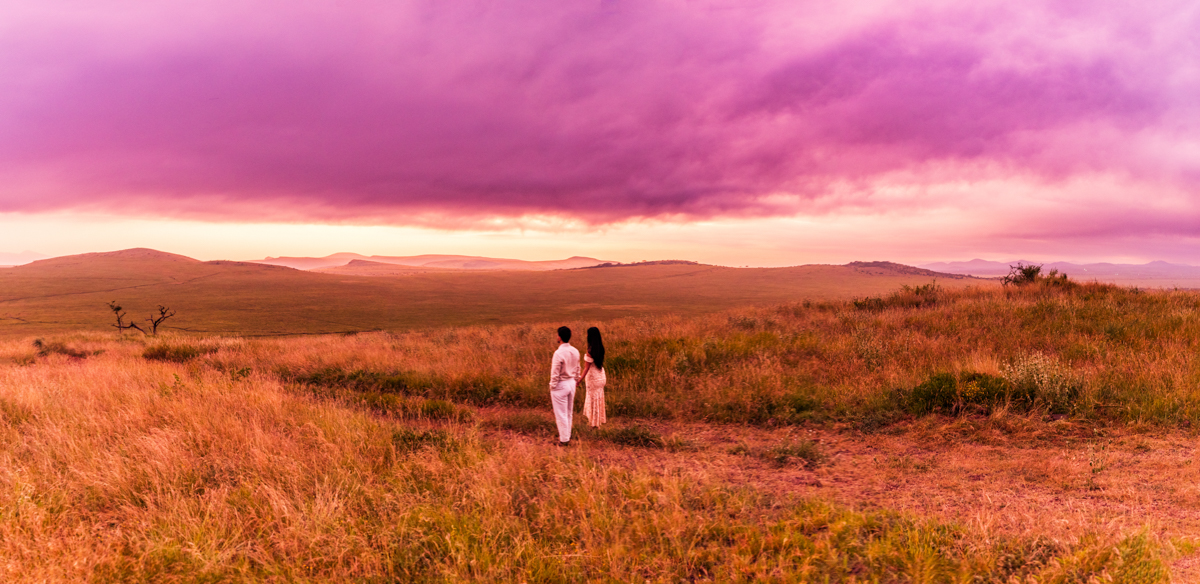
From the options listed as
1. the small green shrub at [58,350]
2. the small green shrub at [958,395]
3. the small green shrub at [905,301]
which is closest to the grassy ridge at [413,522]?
the small green shrub at [958,395]

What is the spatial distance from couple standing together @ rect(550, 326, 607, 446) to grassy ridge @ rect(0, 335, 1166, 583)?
0.63m

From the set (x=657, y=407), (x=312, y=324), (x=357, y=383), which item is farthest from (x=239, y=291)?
(x=657, y=407)

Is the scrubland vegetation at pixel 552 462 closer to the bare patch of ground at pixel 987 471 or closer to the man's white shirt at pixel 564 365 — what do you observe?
the bare patch of ground at pixel 987 471

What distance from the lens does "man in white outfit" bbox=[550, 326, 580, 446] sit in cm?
828

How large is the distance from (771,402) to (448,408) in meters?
6.28

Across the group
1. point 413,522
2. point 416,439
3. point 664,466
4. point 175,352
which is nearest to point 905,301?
point 664,466

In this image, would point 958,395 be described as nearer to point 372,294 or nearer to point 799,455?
point 799,455

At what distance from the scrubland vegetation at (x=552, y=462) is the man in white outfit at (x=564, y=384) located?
1.26 ft

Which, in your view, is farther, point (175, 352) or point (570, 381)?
point (175, 352)

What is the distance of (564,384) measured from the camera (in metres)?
8.44

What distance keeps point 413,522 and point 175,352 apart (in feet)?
65.4

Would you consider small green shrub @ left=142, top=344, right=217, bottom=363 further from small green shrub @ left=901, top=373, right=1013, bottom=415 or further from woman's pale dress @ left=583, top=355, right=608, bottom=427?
small green shrub @ left=901, top=373, right=1013, bottom=415

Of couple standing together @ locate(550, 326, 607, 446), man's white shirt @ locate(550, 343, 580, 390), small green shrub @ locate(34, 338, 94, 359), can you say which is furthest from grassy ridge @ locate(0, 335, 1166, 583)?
small green shrub @ locate(34, 338, 94, 359)

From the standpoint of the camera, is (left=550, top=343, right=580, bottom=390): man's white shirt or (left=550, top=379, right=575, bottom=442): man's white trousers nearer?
(left=550, top=379, right=575, bottom=442): man's white trousers
